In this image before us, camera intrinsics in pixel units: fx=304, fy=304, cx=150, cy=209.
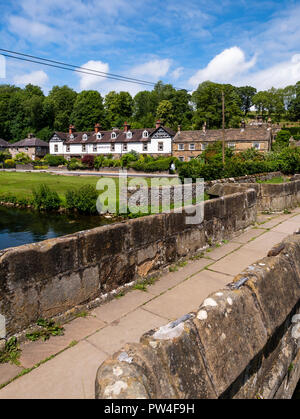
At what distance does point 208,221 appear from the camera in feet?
19.8

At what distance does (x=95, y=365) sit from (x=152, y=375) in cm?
137

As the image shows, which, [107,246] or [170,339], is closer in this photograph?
[170,339]

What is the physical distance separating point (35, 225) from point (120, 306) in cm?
1642

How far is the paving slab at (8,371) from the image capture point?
2582 mm

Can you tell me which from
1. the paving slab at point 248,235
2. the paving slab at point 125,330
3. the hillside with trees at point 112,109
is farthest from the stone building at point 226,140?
the paving slab at point 125,330

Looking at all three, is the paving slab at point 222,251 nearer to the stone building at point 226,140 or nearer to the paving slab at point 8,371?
the paving slab at point 8,371

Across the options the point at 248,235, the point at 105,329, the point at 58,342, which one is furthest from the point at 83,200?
the point at 58,342

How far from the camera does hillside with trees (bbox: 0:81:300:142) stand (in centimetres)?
7238

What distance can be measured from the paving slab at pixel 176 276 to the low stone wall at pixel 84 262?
0.66ft

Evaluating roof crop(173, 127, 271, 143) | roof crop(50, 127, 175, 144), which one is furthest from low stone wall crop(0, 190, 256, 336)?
roof crop(50, 127, 175, 144)

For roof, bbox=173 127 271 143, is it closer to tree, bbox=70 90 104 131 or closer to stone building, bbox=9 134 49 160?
stone building, bbox=9 134 49 160
